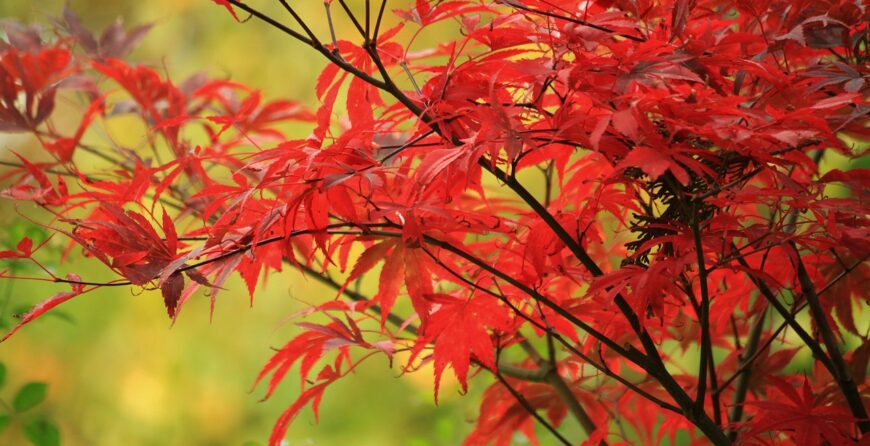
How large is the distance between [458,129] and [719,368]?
1.90 feet

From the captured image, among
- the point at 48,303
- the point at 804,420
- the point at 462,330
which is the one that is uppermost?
the point at 48,303

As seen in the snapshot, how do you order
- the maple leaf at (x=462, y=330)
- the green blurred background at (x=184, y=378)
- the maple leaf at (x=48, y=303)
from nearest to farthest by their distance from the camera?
the maple leaf at (x=48, y=303) → the maple leaf at (x=462, y=330) → the green blurred background at (x=184, y=378)

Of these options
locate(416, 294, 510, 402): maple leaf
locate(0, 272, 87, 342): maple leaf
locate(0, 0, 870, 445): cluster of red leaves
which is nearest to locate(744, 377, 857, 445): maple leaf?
locate(0, 0, 870, 445): cluster of red leaves

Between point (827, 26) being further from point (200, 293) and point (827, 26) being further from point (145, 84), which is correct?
point (200, 293)

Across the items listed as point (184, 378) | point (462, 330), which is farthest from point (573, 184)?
point (184, 378)

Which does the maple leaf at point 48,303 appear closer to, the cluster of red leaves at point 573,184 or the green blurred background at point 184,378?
the cluster of red leaves at point 573,184

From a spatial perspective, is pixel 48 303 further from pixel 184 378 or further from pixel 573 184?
pixel 184 378

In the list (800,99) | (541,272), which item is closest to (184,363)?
(541,272)

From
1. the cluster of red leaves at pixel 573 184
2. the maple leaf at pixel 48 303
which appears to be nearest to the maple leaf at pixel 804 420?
the cluster of red leaves at pixel 573 184

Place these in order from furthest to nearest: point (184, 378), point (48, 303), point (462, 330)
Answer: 1. point (184, 378)
2. point (462, 330)
3. point (48, 303)

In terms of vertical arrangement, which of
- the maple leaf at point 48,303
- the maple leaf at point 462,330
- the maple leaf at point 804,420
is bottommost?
the maple leaf at point 804,420

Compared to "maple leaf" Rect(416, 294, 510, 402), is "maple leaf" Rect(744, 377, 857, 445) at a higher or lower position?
lower

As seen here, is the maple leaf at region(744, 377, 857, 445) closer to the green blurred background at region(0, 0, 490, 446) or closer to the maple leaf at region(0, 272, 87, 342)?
the maple leaf at region(0, 272, 87, 342)

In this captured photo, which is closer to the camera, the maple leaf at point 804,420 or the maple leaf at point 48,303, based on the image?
the maple leaf at point 48,303
